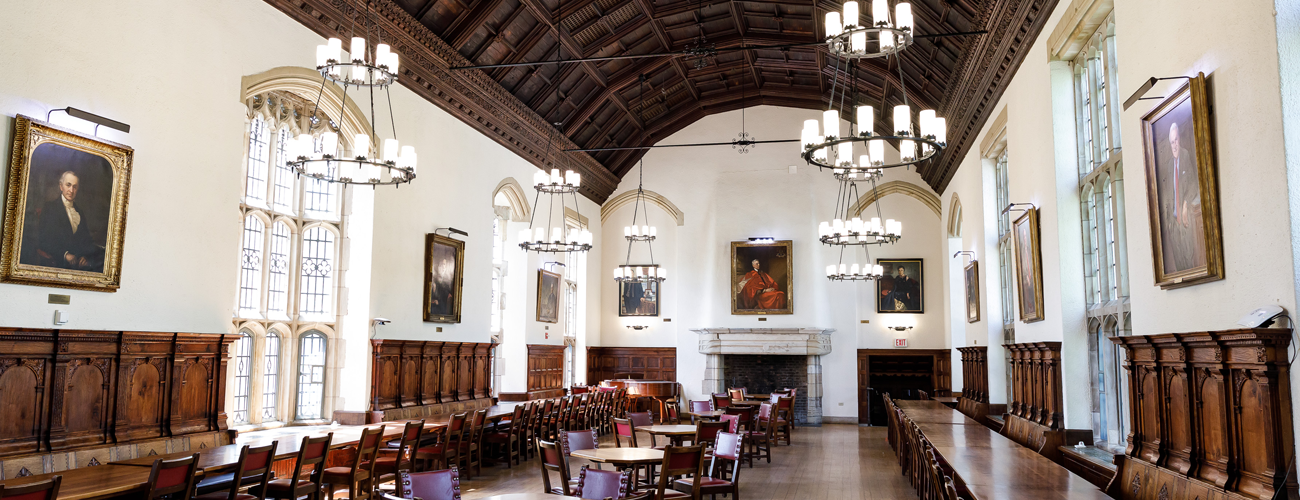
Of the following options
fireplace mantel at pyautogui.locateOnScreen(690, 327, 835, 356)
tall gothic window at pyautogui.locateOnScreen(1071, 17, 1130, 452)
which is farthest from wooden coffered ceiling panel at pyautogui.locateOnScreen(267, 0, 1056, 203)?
fireplace mantel at pyautogui.locateOnScreen(690, 327, 835, 356)

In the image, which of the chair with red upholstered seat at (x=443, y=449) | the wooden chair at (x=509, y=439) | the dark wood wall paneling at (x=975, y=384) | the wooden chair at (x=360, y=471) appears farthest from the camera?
the dark wood wall paneling at (x=975, y=384)

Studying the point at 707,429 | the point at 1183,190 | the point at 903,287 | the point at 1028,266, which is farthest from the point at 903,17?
the point at 903,287

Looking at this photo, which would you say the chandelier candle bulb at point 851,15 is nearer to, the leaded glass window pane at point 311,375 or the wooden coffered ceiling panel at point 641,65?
the wooden coffered ceiling panel at point 641,65

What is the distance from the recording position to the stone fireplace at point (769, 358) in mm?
18156

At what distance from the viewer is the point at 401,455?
804 cm

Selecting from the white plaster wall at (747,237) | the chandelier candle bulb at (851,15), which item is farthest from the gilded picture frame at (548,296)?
the chandelier candle bulb at (851,15)

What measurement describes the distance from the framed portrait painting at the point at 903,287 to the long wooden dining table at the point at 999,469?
894cm

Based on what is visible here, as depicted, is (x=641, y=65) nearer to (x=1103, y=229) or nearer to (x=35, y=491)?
A: (x=1103, y=229)

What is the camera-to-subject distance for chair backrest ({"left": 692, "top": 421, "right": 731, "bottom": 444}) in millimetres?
9008

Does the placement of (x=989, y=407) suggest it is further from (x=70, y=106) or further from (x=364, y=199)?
(x=70, y=106)

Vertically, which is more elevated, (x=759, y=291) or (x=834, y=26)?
(x=834, y=26)

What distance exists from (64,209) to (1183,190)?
7614mm

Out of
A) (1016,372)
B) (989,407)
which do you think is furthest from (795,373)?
(1016,372)

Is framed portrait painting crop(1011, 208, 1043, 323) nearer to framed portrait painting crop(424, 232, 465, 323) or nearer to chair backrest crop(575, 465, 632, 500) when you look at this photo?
chair backrest crop(575, 465, 632, 500)
